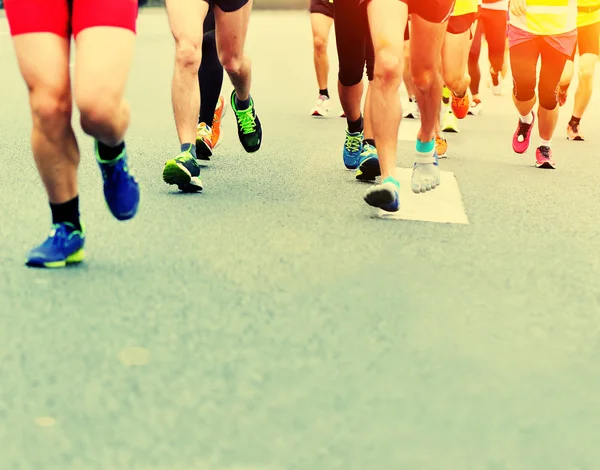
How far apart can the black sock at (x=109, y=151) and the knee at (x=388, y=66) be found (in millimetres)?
1489

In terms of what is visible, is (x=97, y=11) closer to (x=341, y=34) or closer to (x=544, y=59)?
(x=341, y=34)

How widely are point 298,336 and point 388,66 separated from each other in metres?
2.03

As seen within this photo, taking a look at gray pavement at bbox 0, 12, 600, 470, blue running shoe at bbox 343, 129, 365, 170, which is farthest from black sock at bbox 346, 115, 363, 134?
gray pavement at bbox 0, 12, 600, 470

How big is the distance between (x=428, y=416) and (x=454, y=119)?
676cm

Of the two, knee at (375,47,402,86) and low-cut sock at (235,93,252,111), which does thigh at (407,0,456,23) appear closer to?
knee at (375,47,402,86)

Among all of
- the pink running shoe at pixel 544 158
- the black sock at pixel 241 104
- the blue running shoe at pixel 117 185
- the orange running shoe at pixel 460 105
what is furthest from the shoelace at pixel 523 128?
the blue running shoe at pixel 117 185

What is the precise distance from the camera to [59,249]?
332cm

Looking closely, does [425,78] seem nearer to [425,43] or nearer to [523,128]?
[425,43]

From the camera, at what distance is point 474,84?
420 inches

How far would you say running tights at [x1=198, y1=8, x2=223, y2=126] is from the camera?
600 cm

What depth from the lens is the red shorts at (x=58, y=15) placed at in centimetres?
311

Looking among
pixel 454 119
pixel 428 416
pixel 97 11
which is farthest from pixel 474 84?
pixel 428 416

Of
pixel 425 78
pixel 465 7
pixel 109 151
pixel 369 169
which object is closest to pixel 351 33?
pixel 425 78

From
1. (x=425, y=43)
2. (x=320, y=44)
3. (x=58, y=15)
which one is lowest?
(x=320, y=44)
